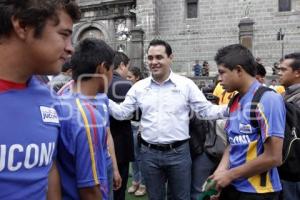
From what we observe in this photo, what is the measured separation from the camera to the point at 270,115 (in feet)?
8.09

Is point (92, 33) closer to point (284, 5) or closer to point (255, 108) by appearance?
point (284, 5)

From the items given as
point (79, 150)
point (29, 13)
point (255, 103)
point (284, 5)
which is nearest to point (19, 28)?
point (29, 13)

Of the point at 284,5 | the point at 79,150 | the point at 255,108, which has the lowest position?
the point at 79,150

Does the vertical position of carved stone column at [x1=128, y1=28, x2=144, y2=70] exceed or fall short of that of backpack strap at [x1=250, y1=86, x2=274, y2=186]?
it exceeds it

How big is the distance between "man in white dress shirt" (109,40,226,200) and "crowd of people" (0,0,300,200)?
0.4 inches

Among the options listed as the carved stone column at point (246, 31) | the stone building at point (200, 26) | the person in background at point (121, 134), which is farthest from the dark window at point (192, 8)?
the person in background at point (121, 134)

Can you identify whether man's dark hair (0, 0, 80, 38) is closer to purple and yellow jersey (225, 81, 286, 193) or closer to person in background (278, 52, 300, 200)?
purple and yellow jersey (225, 81, 286, 193)

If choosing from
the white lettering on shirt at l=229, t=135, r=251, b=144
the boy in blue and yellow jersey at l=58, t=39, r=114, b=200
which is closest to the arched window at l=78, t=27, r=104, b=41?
the white lettering on shirt at l=229, t=135, r=251, b=144

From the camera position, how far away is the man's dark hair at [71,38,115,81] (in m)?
2.59

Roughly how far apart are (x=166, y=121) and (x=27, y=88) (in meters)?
2.46

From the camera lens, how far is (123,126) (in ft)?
14.2

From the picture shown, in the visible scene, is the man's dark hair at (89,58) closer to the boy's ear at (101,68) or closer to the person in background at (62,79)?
the boy's ear at (101,68)

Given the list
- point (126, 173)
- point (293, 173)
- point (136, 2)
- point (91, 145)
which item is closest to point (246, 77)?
point (293, 173)

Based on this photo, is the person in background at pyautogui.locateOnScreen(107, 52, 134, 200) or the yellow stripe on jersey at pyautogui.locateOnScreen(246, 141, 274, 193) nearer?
the yellow stripe on jersey at pyautogui.locateOnScreen(246, 141, 274, 193)
